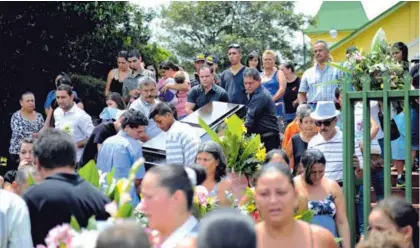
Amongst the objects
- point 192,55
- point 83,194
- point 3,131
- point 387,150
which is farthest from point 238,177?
point 192,55

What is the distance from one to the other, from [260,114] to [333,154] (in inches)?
78.6

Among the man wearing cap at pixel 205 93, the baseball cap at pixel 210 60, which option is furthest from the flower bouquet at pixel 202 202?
the baseball cap at pixel 210 60

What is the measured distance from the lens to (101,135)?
11.8m

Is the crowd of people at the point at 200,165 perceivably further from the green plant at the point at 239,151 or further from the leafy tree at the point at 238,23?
the leafy tree at the point at 238,23

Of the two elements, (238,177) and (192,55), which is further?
(192,55)

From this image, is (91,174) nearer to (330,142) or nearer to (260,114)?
(330,142)

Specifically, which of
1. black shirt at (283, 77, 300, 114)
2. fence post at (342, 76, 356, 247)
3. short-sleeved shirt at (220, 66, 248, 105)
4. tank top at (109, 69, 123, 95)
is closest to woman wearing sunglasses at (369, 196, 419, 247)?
fence post at (342, 76, 356, 247)

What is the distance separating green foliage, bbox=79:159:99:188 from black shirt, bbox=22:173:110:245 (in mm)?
438

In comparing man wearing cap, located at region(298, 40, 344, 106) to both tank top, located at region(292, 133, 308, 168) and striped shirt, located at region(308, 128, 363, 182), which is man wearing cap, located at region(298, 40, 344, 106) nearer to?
tank top, located at region(292, 133, 308, 168)

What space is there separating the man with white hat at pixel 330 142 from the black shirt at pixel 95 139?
2.84 m

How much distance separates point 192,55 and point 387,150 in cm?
5959

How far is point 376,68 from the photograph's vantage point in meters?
7.93

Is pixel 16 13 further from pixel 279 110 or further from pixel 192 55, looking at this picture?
pixel 192 55

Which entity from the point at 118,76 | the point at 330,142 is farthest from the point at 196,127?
the point at 118,76
